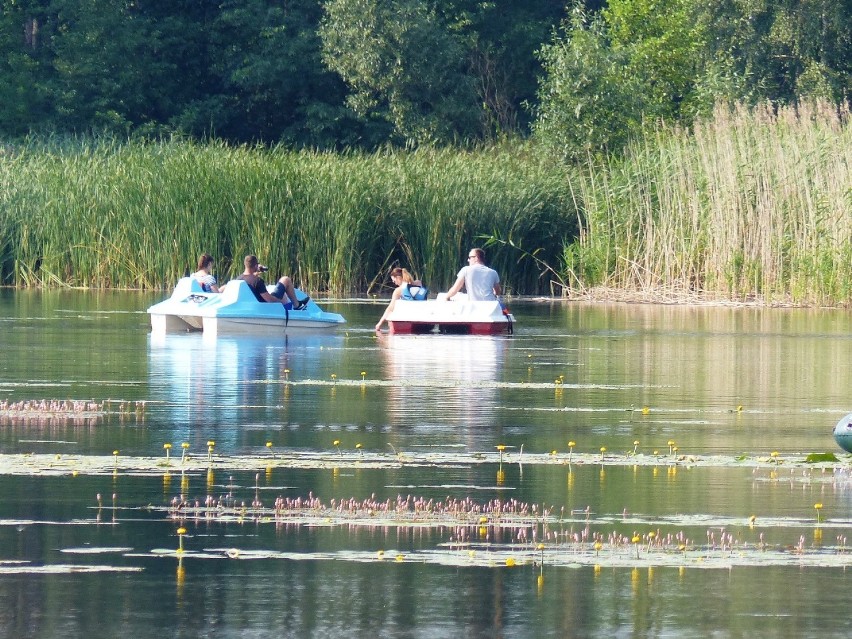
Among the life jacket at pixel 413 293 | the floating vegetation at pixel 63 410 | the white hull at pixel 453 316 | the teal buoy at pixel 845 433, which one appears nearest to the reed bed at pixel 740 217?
the life jacket at pixel 413 293

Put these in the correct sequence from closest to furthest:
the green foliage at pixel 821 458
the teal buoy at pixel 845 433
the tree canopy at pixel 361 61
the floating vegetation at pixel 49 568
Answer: the floating vegetation at pixel 49 568 → the green foliage at pixel 821 458 → the teal buoy at pixel 845 433 → the tree canopy at pixel 361 61

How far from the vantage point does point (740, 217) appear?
32938 millimetres

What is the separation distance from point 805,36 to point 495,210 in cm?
1484

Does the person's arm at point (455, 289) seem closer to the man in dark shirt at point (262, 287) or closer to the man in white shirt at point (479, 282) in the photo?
the man in white shirt at point (479, 282)

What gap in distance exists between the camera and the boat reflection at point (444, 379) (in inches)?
554

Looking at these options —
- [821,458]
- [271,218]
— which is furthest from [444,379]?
[271,218]

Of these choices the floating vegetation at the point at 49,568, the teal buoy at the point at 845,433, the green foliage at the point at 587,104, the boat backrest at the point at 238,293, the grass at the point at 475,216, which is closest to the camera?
the floating vegetation at the point at 49,568

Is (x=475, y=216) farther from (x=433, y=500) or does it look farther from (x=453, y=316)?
(x=433, y=500)

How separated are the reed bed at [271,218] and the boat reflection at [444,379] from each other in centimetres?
1225

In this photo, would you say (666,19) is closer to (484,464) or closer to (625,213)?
(625,213)

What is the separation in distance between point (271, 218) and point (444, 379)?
64.5 ft

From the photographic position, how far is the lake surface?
7207 mm

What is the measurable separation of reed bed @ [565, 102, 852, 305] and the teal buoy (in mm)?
20441

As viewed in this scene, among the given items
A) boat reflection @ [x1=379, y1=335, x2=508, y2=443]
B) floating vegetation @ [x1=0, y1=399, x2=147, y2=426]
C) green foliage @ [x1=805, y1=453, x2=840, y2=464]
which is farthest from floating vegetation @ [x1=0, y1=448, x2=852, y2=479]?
floating vegetation @ [x1=0, y1=399, x2=147, y2=426]
